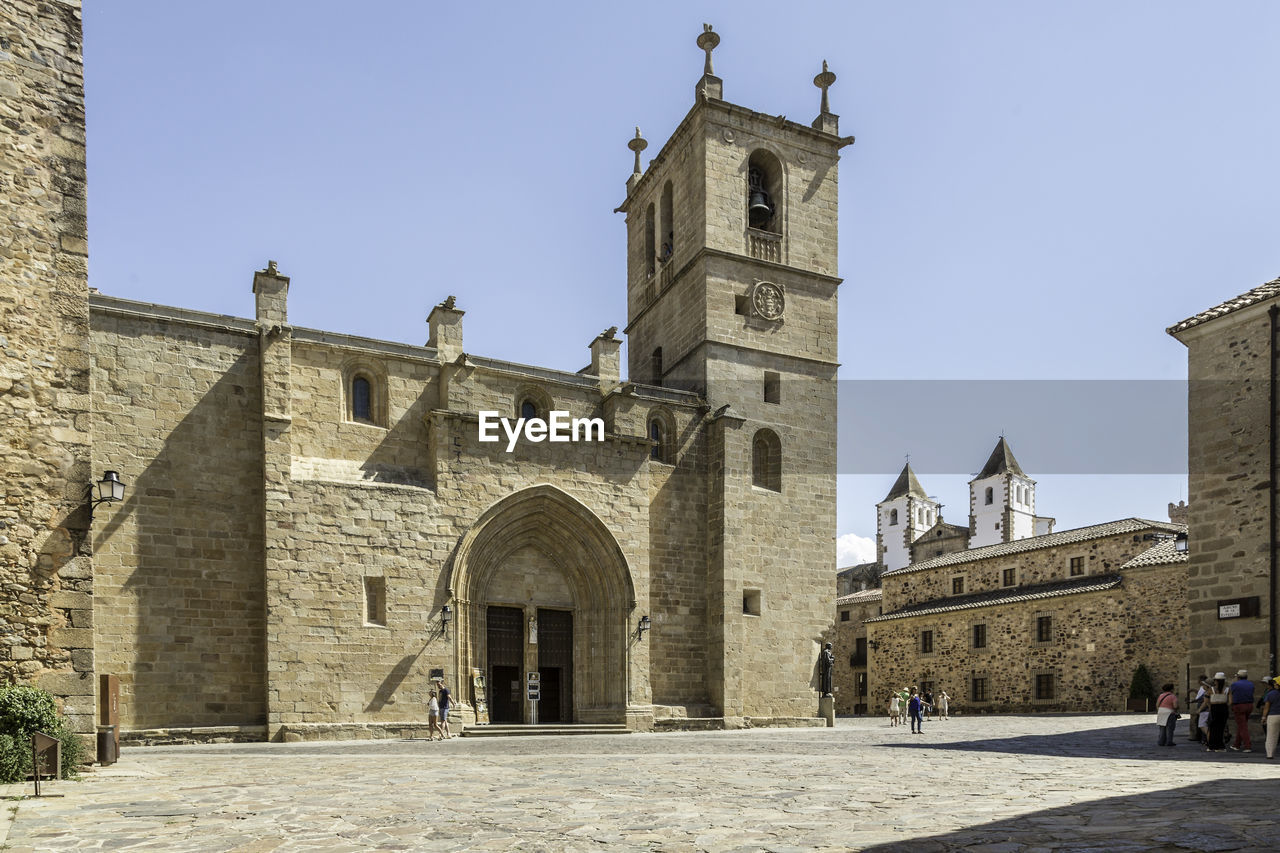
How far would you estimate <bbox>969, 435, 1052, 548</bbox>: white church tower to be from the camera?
7856 centimetres

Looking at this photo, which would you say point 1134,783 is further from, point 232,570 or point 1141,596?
point 1141,596

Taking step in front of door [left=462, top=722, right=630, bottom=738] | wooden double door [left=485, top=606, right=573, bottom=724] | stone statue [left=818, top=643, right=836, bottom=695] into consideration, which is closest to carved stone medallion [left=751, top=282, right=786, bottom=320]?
stone statue [left=818, top=643, right=836, bottom=695]

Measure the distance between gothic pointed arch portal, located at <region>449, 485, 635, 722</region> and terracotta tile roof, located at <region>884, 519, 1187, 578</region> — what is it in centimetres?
2315

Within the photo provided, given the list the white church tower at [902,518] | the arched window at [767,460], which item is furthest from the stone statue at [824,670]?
the white church tower at [902,518]

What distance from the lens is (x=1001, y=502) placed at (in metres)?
79.2

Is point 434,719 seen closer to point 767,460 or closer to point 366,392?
point 366,392

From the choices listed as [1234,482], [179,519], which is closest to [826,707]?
[1234,482]

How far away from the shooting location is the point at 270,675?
1938cm

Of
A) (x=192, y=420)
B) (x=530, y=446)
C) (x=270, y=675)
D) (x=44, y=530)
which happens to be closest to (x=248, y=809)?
(x=44, y=530)

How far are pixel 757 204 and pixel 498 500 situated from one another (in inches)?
440

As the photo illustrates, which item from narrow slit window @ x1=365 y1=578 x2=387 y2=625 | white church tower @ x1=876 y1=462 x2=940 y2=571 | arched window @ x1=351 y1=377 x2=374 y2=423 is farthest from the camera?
white church tower @ x1=876 y1=462 x2=940 y2=571

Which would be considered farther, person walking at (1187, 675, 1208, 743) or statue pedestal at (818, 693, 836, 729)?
statue pedestal at (818, 693, 836, 729)

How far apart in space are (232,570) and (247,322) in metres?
5.09

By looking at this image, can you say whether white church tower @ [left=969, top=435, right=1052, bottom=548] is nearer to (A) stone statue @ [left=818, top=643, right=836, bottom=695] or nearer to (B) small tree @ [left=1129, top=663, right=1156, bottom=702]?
(B) small tree @ [left=1129, top=663, right=1156, bottom=702]
